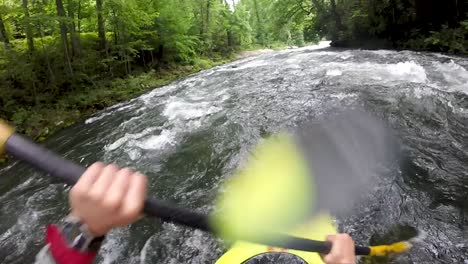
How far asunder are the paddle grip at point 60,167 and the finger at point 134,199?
0.07 ft

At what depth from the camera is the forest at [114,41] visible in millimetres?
11047

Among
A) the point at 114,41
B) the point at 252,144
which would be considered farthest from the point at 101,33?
the point at 252,144

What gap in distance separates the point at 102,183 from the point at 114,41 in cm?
1655

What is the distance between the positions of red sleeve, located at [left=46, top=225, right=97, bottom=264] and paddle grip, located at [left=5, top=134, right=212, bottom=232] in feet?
0.64

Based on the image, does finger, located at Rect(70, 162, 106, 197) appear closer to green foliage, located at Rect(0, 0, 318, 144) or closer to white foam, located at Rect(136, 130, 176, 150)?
white foam, located at Rect(136, 130, 176, 150)

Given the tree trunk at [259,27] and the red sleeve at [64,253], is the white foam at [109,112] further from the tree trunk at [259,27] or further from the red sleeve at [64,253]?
the tree trunk at [259,27]

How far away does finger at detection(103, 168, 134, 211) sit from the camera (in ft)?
2.27

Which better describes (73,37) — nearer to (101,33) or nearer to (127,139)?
(101,33)

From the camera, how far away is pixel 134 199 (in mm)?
707

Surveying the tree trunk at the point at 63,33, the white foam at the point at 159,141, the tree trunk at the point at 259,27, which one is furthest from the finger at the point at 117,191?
the tree trunk at the point at 259,27

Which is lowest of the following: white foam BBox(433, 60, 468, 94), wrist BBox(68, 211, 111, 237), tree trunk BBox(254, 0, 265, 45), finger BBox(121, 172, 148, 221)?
white foam BBox(433, 60, 468, 94)

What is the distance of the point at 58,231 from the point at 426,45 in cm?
1343

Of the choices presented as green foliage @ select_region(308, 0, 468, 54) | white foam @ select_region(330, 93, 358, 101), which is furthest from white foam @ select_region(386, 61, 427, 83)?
green foliage @ select_region(308, 0, 468, 54)

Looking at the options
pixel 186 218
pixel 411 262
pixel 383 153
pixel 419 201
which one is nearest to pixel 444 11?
pixel 383 153
